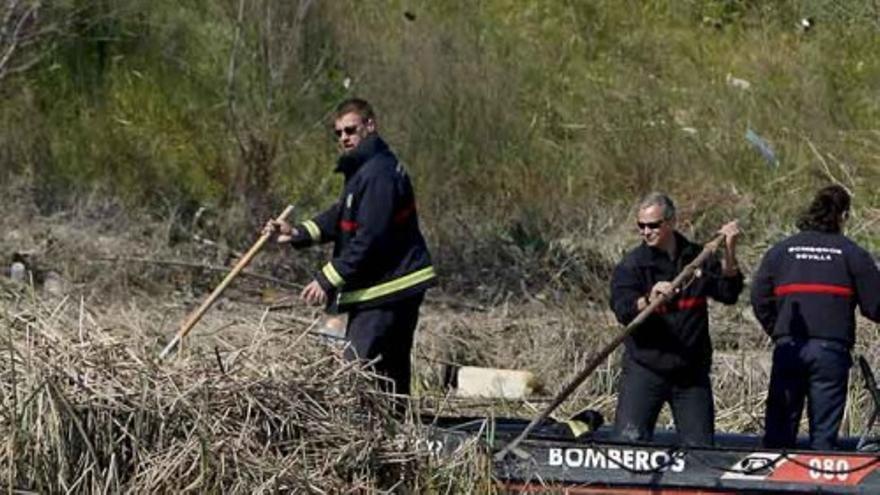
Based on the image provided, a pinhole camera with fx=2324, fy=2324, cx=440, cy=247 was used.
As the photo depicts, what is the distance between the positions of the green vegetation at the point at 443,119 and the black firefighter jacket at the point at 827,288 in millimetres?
5428

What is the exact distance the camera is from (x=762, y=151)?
57.6ft

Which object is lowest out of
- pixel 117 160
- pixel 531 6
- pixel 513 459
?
pixel 513 459

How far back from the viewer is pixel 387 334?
10.2 meters

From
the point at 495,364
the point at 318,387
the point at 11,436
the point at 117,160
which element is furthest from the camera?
the point at 117,160

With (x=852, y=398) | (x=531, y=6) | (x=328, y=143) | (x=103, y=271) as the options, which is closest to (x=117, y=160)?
(x=328, y=143)

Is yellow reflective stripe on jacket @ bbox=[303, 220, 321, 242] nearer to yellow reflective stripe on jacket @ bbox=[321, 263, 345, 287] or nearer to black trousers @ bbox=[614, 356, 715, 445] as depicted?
yellow reflective stripe on jacket @ bbox=[321, 263, 345, 287]

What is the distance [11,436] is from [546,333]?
561cm

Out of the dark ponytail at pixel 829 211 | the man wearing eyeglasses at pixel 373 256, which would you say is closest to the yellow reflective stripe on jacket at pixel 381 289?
the man wearing eyeglasses at pixel 373 256

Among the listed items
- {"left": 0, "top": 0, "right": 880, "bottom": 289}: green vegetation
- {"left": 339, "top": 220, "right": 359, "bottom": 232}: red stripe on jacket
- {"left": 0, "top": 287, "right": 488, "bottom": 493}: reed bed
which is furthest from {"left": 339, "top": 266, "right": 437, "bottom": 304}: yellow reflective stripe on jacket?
{"left": 0, "top": 0, "right": 880, "bottom": 289}: green vegetation

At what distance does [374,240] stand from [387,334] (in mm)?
428

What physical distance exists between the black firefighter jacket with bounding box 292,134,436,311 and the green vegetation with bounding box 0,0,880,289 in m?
5.38

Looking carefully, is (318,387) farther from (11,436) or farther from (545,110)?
(545,110)

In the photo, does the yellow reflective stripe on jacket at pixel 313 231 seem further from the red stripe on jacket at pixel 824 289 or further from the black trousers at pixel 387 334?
the red stripe on jacket at pixel 824 289

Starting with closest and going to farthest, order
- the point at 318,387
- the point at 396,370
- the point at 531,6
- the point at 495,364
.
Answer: the point at 318,387
the point at 396,370
the point at 495,364
the point at 531,6
